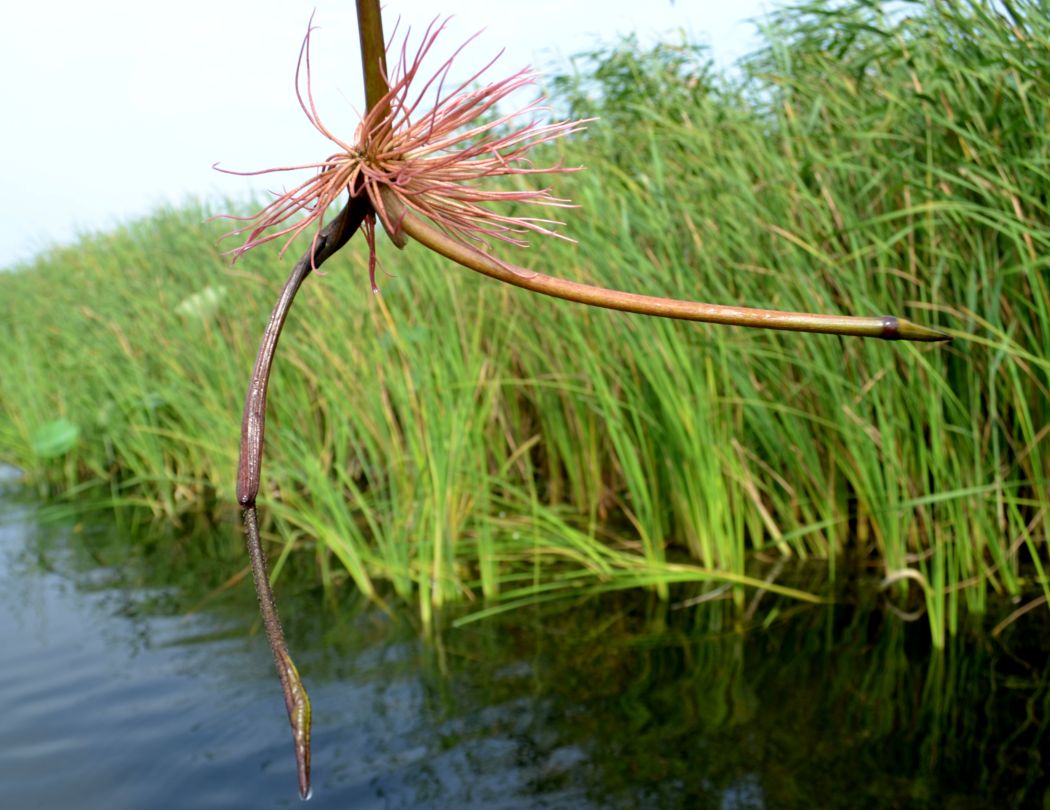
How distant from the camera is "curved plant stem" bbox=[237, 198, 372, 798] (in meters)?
0.29

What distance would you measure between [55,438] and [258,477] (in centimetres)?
453

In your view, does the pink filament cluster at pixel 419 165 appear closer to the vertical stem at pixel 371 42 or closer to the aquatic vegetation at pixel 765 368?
the vertical stem at pixel 371 42

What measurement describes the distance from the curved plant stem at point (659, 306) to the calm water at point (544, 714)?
1574 mm

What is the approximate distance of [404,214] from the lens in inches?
12.5

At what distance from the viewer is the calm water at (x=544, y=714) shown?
1.74 metres

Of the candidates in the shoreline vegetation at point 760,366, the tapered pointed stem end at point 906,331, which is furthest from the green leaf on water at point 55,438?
the tapered pointed stem end at point 906,331

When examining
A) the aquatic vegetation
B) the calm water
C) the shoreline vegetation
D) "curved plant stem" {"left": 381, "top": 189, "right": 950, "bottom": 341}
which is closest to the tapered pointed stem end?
"curved plant stem" {"left": 381, "top": 189, "right": 950, "bottom": 341}

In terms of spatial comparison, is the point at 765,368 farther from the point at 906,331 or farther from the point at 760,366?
the point at 906,331

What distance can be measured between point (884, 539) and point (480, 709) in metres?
1.13

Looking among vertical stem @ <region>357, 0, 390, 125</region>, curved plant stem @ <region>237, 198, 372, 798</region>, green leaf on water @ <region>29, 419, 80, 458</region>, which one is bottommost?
green leaf on water @ <region>29, 419, 80, 458</region>

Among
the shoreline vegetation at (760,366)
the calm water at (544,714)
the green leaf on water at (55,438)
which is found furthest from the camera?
the green leaf on water at (55,438)

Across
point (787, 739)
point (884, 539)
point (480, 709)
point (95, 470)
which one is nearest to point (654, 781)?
point (787, 739)

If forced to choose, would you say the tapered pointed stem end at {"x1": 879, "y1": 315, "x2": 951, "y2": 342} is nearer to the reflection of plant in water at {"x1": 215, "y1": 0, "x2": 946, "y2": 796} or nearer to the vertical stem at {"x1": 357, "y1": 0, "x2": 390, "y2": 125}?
the reflection of plant in water at {"x1": 215, "y1": 0, "x2": 946, "y2": 796}

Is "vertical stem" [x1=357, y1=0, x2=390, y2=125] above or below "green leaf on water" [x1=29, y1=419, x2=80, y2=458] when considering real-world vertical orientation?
above
